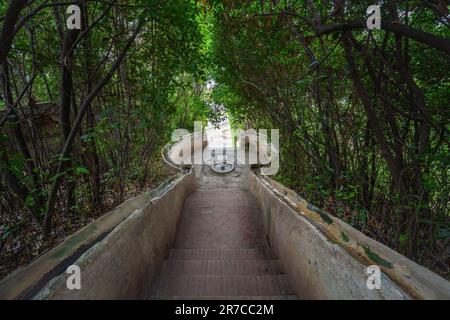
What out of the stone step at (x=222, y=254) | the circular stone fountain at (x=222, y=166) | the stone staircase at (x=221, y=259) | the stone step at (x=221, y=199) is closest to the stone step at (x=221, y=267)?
the stone staircase at (x=221, y=259)

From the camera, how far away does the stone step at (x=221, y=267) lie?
2.44 meters

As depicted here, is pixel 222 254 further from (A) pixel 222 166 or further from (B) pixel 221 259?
(A) pixel 222 166

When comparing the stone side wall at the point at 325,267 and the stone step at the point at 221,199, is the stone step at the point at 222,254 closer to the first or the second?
the stone side wall at the point at 325,267

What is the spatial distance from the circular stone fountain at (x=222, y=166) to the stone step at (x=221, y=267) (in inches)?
226

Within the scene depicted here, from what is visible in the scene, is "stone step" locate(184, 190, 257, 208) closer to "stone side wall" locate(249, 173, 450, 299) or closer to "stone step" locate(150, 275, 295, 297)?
"stone side wall" locate(249, 173, 450, 299)

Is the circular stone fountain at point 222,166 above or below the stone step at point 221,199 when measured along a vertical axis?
above

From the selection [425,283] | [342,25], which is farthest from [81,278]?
[342,25]

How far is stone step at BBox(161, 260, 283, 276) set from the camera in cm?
244

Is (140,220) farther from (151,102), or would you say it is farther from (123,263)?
(151,102)

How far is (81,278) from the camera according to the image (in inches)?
48.9

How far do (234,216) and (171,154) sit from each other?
4.89 m

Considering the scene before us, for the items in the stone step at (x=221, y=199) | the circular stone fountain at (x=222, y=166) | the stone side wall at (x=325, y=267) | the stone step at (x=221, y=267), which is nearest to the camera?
the stone side wall at (x=325, y=267)

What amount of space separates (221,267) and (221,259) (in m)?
0.34

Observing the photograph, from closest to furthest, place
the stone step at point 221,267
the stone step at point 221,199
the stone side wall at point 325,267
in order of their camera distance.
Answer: the stone side wall at point 325,267 → the stone step at point 221,267 → the stone step at point 221,199
